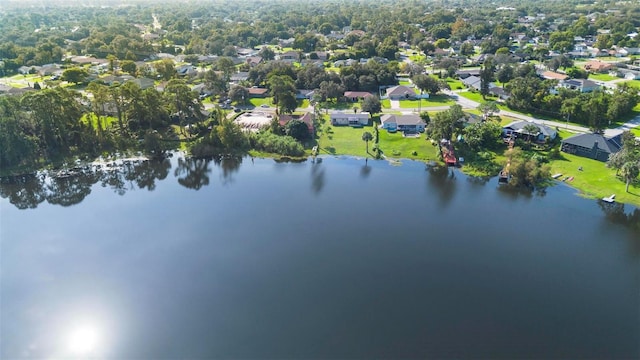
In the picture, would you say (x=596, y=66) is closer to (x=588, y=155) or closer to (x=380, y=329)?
(x=588, y=155)

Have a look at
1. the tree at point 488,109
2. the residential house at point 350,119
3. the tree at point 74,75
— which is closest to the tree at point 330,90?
the residential house at point 350,119

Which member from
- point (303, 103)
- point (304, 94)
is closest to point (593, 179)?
point (303, 103)

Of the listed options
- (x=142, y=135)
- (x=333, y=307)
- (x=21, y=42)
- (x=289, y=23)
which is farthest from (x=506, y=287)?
(x=289, y=23)

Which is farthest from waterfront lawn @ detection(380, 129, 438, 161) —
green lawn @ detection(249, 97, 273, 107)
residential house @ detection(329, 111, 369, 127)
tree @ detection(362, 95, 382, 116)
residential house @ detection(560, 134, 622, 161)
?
green lawn @ detection(249, 97, 273, 107)

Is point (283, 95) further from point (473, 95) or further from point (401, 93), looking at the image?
point (473, 95)

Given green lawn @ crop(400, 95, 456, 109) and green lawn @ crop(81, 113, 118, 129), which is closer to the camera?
green lawn @ crop(81, 113, 118, 129)

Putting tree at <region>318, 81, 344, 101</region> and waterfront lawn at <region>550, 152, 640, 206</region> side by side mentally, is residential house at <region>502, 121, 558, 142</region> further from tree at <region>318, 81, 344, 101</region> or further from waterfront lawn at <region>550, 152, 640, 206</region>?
tree at <region>318, 81, 344, 101</region>

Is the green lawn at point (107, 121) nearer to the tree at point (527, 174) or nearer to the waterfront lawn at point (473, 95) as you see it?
the tree at point (527, 174)
